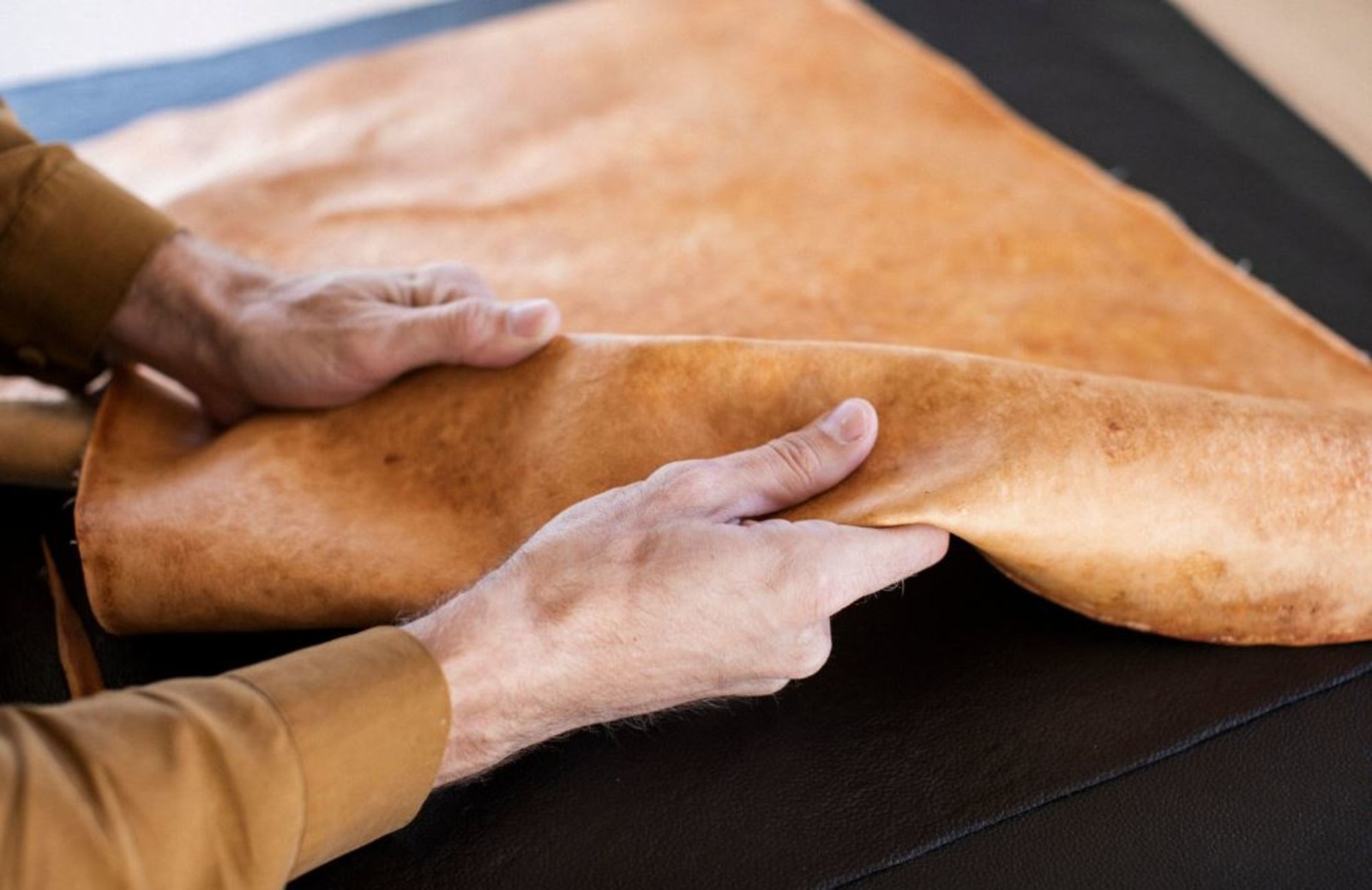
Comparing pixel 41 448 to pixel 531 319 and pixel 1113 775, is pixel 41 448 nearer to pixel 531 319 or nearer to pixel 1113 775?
pixel 531 319

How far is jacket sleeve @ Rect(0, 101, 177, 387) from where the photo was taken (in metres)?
1.26

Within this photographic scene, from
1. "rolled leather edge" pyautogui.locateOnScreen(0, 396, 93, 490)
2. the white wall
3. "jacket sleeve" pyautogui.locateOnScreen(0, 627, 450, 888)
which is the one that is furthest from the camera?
the white wall

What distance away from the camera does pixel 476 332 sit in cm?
113

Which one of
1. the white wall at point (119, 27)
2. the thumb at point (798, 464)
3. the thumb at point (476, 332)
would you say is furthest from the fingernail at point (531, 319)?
the white wall at point (119, 27)

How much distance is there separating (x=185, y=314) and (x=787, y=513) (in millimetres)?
663

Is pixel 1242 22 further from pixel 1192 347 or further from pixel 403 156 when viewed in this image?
pixel 403 156

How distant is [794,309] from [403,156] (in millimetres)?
674

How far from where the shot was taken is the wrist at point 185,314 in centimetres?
124

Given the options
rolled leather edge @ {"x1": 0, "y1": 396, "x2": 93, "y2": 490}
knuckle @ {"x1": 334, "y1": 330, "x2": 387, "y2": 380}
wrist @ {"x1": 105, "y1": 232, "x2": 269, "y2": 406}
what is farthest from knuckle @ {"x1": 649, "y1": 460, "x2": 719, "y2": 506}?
rolled leather edge @ {"x1": 0, "y1": 396, "x2": 93, "y2": 490}

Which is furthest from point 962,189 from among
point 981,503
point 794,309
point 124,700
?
point 124,700

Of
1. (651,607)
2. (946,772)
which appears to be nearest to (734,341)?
(651,607)

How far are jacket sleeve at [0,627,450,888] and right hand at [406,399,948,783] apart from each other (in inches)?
1.6

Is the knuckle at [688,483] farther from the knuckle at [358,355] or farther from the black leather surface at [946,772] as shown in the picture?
the knuckle at [358,355]

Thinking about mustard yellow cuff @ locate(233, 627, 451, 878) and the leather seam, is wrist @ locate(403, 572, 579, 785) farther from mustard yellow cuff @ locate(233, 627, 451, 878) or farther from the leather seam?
the leather seam
